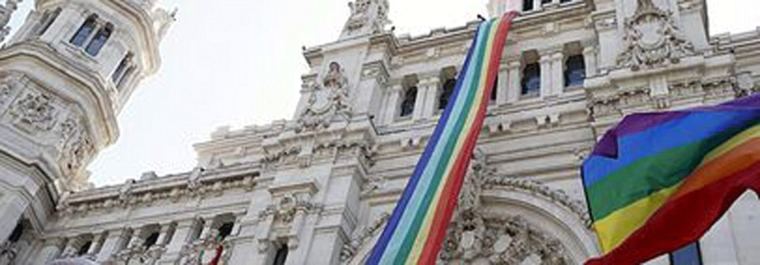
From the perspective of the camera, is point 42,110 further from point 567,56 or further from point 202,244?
point 567,56

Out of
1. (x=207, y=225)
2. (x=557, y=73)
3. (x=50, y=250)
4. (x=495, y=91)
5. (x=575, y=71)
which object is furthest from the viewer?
(x=50, y=250)

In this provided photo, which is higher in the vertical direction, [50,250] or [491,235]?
[50,250]

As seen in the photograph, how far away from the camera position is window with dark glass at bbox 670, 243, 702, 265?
16422 millimetres

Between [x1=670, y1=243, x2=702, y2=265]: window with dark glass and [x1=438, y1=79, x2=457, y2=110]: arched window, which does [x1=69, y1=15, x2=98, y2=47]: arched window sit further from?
[x1=670, y1=243, x2=702, y2=265]: window with dark glass

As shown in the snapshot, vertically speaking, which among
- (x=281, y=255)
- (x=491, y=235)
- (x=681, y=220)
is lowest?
(x=681, y=220)

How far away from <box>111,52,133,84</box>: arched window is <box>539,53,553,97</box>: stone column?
59.6ft

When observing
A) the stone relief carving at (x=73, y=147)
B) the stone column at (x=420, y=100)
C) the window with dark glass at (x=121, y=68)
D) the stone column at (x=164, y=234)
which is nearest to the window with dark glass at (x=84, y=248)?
the stone column at (x=164, y=234)

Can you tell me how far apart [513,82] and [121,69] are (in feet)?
59.5

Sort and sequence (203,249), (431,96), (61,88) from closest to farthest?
1. (203,249)
2. (431,96)
3. (61,88)

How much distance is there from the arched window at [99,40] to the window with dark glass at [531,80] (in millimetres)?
17870

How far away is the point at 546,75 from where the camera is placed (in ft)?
78.9

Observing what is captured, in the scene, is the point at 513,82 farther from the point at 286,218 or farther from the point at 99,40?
the point at 99,40

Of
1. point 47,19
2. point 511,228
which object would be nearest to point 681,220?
point 511,228

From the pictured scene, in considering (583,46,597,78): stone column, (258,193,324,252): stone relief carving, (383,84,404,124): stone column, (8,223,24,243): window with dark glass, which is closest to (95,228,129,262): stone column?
(8,223,24,243): window with dark glass
